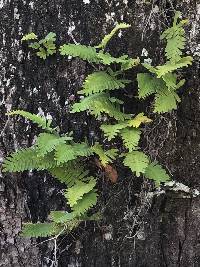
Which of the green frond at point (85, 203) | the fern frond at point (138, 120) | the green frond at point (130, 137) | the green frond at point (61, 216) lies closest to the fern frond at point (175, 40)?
the fern frond at point (138, 120)

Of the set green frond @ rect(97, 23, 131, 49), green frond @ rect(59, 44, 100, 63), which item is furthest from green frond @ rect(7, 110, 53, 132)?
green frond @ rect(97, 23, 131, 49)

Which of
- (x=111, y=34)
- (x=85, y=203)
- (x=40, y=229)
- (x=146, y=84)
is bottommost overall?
Answer: (x=40, y=229)

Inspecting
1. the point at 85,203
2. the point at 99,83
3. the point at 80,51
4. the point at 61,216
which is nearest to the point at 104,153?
the point at 85,203

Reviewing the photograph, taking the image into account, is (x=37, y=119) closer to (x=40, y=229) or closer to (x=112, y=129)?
(x=112, y=129)

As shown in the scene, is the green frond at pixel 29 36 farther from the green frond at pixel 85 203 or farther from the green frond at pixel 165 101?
the green frond at pixel 85 203

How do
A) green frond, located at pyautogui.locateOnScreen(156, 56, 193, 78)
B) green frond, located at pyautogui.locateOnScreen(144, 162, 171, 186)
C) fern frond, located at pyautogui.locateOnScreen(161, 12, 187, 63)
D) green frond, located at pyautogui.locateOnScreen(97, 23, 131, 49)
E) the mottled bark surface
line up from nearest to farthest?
green frond, located at pyautogui.locateOnScreen(156, 56, 193, 78) → green frond, located at pyautogui.locateOnScreen(97, 23, 131, 49) → fern frond, located at pyautogui.locateOnScreen(161, 12, 187, 63) → green frond, located at pyautogui.locateOnScreen(144, 162, 171, 186) → the mottled bark surface

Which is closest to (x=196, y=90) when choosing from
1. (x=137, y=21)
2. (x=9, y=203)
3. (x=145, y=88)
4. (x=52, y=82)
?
(x=145, y=88)

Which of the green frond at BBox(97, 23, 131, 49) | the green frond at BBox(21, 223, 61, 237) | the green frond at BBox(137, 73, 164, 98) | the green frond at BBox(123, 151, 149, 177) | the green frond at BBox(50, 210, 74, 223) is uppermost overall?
the green frond at BBox(97, 23, 131, 49)

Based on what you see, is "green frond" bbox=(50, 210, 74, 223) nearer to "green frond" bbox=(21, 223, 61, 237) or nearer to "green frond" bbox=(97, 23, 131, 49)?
"green frond" bbox=(21, 223, 61, 237)
